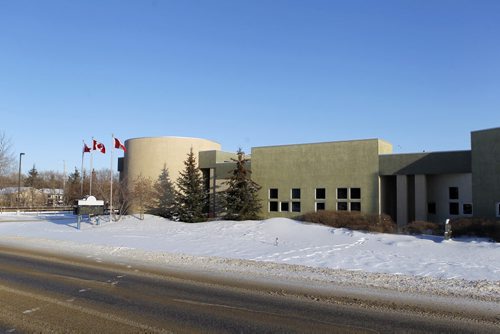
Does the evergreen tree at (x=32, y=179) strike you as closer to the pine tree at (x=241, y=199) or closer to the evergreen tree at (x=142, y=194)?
the evergreen tree at (x=142, y=194)

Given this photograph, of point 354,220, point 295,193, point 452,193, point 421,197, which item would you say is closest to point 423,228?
point 421,197

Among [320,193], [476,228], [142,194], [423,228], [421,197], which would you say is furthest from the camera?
[142,194]

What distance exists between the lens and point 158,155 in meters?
41.2

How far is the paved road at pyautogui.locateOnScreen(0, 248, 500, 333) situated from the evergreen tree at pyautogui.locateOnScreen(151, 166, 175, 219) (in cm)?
2731

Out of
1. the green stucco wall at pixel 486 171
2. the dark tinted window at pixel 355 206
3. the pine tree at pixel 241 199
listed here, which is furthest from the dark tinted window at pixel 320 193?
the green stucco wall at pixel 486 171

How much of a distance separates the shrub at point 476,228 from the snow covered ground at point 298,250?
902 millimetres

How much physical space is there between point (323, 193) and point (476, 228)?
1120 centimetres

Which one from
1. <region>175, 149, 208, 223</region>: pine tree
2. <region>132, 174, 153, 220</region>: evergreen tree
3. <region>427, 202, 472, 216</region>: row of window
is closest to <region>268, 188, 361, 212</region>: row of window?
<region>427, 202, 472, 216</region>: row of window

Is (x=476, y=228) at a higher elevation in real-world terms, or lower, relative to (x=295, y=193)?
lower

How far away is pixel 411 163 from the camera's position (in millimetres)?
29078

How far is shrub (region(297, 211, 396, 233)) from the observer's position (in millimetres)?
26312

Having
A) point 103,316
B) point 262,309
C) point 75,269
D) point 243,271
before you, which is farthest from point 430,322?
point 75,269

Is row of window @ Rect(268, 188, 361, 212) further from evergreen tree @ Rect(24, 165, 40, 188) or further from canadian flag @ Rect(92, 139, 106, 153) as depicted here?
evergreen tree @ Rect(24, 165, 40, 188)

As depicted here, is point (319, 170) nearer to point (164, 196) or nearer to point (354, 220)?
point (354, 220)
